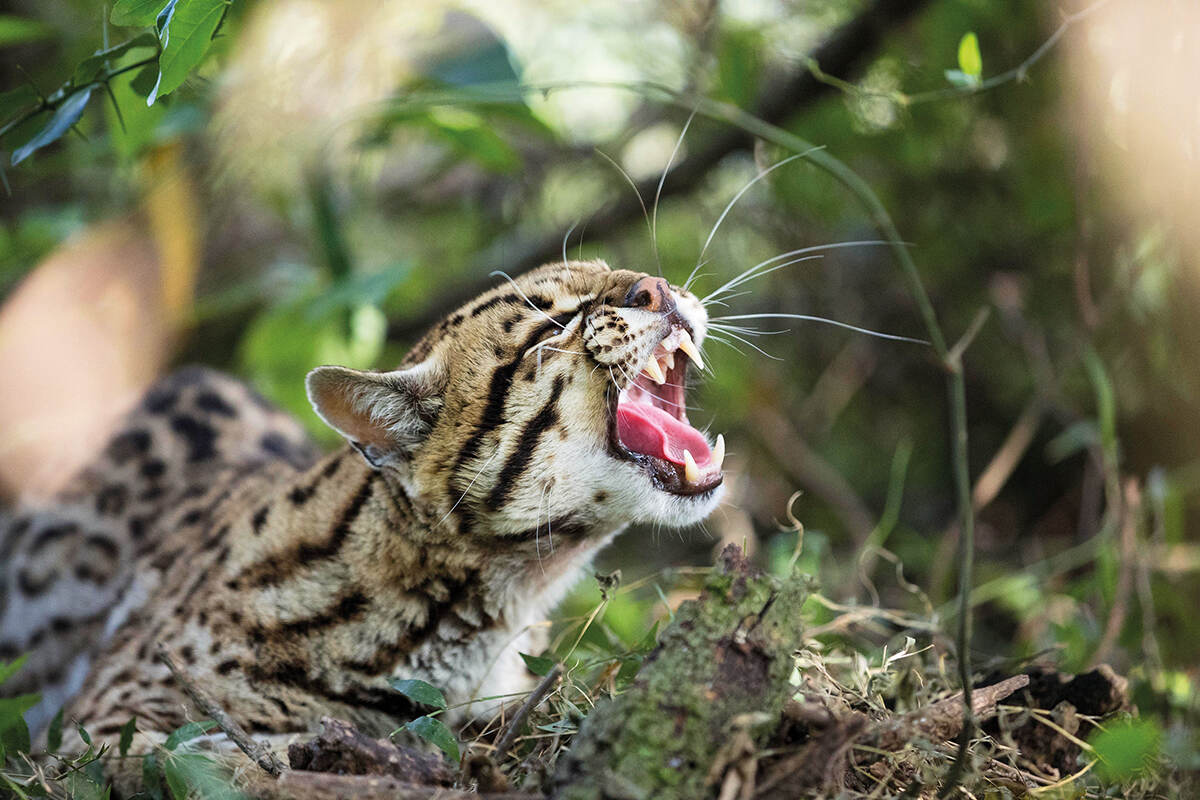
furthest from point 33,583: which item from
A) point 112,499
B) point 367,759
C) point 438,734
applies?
point 367,759

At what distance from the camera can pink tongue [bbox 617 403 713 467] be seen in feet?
10.1

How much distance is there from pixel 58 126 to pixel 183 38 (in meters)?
0.43

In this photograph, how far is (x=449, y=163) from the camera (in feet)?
22.6

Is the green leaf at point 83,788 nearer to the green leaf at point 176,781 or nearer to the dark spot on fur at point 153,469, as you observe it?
the green leaf at point 176,781

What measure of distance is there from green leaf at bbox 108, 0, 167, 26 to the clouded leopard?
3.29 feet

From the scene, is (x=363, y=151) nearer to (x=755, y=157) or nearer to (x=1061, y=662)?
(x=755, y=157)

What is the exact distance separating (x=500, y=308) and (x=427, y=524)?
71 cm

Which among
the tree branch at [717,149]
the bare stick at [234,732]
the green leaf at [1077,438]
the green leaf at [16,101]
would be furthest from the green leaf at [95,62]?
the green leaf at [1077,438]

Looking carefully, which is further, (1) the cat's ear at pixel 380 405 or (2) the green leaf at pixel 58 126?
(1) the cat's ear at pixel 380 405

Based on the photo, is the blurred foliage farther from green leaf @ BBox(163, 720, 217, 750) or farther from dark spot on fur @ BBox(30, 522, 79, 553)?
dark spot on fur @ BBox(30, 522, 79, 553)

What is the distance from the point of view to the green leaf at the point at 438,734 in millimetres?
2414

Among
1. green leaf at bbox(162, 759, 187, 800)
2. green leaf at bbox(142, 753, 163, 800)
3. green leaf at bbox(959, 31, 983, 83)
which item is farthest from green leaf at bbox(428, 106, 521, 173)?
green leaf at bbox(162, 759, 187, 800)

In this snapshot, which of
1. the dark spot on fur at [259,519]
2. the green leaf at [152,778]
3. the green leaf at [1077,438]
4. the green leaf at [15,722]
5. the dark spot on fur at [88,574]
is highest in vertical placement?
the green leaf at [15,722]

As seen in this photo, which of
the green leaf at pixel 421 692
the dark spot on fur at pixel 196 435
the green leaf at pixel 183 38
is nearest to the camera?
the green leaf at pixel 183 38
